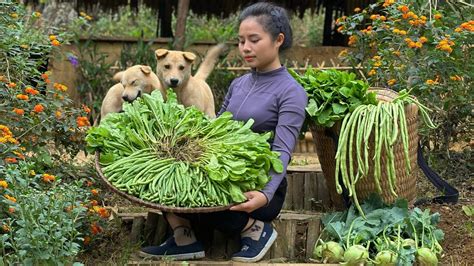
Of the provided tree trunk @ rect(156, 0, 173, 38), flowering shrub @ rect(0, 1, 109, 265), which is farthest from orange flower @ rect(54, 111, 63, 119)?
tree trunk @ rect(156, 0, 173, 38)

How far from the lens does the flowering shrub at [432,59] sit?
659 centimetres

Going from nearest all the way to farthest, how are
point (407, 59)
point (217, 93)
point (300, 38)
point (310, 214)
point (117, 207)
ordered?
1. point (310, 214)
2. point (117, 207)
3. point (407, 59)
4. point (217, 93)
5. point (300, 38)

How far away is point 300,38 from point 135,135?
1343cm

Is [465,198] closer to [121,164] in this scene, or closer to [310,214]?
[310,214]

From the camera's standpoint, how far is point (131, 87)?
21.6 feet

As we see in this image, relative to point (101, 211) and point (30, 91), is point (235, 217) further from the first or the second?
point (30, 91)

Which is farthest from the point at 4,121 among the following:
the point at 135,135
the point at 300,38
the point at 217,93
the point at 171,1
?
the point at 300,38

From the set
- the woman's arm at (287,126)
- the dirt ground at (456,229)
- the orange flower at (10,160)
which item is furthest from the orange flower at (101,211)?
the dirt ground at (456,229)

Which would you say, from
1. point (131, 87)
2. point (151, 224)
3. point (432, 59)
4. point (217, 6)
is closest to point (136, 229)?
point (151, 224)

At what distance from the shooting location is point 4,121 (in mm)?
5230

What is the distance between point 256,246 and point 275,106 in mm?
752

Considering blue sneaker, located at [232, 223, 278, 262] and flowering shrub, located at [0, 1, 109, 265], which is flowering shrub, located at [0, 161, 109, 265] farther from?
blue sneaker, located at [232, 223, 278, 262]

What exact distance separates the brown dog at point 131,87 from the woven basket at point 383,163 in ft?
5.27

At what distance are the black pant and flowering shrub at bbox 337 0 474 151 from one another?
6.55ft
